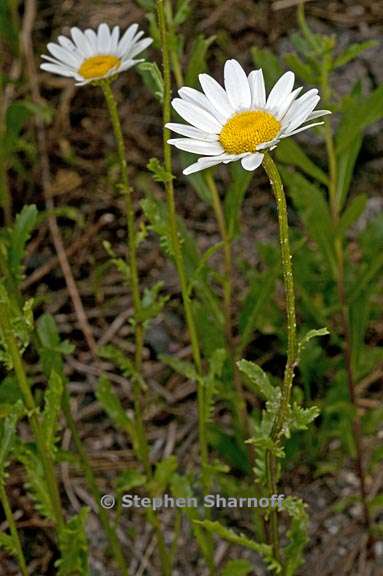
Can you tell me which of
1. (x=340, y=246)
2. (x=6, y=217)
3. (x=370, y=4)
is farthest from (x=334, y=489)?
(x=370, y=4)

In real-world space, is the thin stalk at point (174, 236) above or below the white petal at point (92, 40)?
below

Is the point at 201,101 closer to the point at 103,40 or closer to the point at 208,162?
the point at 208,162

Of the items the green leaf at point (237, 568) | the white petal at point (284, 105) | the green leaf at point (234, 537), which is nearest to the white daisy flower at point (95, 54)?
the white petal at point (284, 105)

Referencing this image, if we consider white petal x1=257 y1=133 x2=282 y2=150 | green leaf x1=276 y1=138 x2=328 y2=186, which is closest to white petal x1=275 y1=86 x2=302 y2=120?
white petal x1=257 y1=133 x2=282 y2=150

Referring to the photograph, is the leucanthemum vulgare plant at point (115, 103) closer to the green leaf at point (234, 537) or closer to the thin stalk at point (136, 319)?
the thin stalk at point (136, 319)

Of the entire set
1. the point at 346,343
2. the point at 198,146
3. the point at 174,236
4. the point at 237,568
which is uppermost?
the point at 198,146

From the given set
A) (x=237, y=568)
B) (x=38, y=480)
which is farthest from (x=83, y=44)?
(x=237, y=568)
